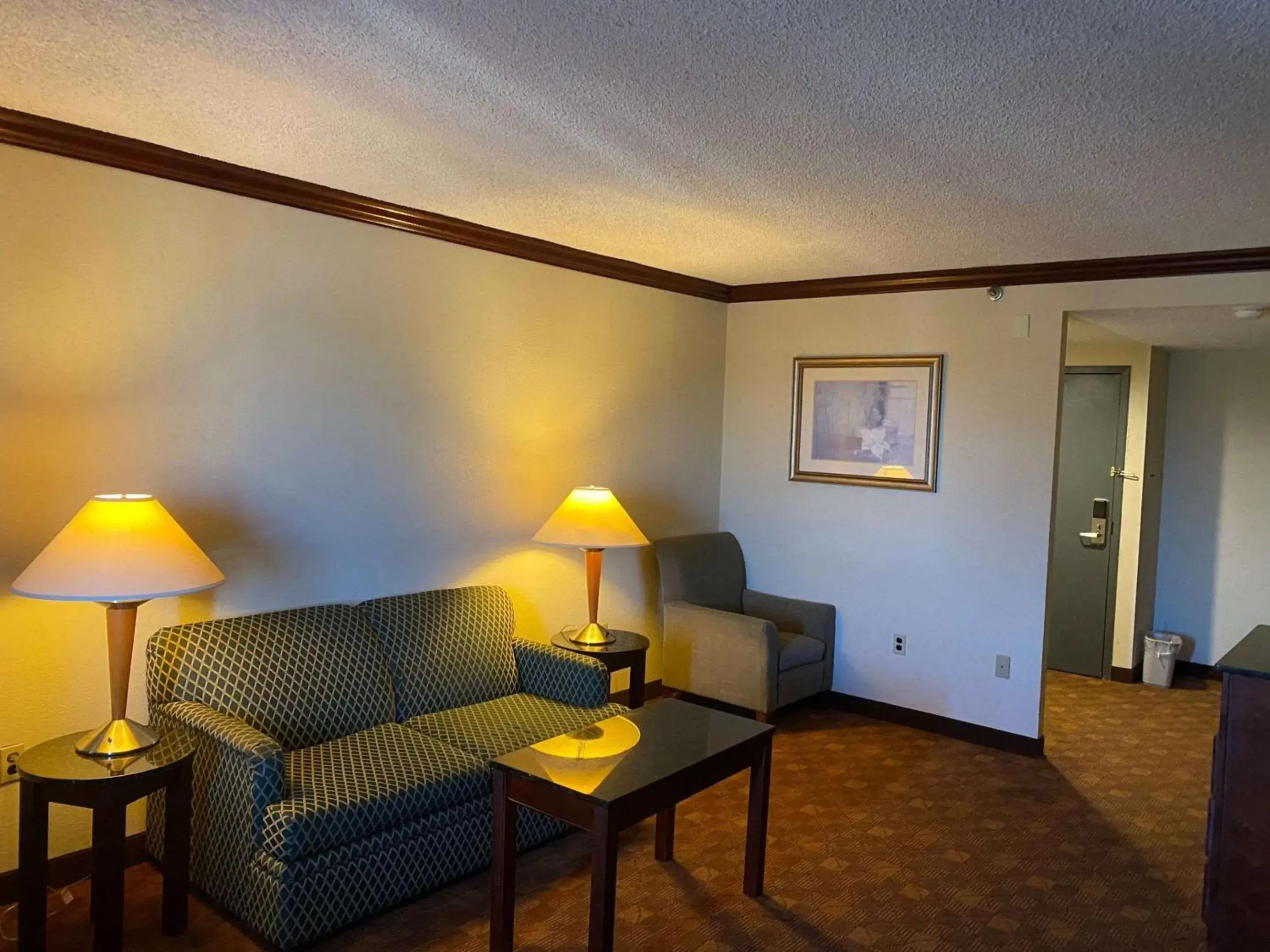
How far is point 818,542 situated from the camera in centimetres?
488

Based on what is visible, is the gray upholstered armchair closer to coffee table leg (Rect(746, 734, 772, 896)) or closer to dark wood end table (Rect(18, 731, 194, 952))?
coffee table leg (Rect(746, 734, 772, 896))

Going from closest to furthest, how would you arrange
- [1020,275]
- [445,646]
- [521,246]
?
1. [445,646]
2. [521,246]
3. [1020,275]

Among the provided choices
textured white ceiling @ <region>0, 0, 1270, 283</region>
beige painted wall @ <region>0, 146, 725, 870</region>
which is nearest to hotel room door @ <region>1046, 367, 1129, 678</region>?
textured white ceiling @ <region>0, 0, 1270, 283</region>

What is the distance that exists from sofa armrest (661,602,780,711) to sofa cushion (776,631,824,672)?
0.21 ft

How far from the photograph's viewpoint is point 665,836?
10.0 feet

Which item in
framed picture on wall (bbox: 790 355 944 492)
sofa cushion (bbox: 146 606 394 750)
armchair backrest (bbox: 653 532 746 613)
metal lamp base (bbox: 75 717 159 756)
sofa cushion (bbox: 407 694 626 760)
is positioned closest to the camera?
metal lamp base (bbox: 75 717 159 756)

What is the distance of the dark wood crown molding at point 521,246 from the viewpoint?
8.61 feet

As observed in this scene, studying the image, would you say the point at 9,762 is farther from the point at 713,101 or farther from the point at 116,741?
the point at 713,101

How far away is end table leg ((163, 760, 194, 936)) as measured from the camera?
8.05 feet

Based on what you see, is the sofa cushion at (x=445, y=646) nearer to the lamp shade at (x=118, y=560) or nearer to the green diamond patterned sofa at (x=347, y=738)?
the green diamond patterned sofa at (x=347, y=738)

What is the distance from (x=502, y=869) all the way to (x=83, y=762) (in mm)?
1112

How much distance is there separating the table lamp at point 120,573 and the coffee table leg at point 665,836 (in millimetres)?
1570

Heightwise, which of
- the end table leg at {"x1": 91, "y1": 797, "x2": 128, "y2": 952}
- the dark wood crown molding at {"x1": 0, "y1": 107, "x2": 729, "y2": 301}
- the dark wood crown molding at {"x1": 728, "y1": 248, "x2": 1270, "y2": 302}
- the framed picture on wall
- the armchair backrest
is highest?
the dark wood crown molding at {"x1": 728, "y1": 248, "x2": 1270, "y2": 302}

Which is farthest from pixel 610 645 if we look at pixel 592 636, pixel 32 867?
pixel 32 867
